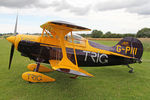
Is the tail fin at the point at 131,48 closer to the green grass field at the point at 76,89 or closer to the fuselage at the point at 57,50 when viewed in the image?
the fuselage at the point at 57,50

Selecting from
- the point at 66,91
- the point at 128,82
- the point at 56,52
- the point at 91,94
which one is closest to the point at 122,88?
the point at 128,82

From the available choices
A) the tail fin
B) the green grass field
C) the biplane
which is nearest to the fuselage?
the biplane

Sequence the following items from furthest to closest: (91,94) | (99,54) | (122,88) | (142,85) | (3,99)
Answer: (99,54), (142,85), (122,88), (91,94), (3,99)

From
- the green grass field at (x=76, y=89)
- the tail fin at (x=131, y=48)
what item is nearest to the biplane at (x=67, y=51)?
the tail fin at (x=131, y=48)

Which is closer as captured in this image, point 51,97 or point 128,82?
point 51,97

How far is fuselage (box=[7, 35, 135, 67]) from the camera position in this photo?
457 centimetres

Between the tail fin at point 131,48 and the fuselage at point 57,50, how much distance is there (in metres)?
0.46

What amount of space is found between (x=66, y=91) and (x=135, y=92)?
246cm

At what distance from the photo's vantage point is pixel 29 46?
15.0 ft

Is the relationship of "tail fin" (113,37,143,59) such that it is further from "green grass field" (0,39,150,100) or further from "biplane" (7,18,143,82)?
"green grass field" (0,39,150,100)

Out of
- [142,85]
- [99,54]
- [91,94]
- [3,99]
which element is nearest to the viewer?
[3,99]

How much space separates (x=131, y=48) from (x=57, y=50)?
354 cm

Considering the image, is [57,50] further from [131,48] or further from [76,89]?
[131,48]

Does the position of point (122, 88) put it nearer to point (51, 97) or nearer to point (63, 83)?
point (63, 83)
